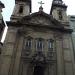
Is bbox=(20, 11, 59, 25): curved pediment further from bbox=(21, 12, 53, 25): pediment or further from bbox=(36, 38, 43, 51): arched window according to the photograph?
bbox=(36, 38, 43, 51): arched window

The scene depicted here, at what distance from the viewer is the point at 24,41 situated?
17688 millimetres

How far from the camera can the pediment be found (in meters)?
19.5

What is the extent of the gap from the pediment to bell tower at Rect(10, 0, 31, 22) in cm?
A: 125

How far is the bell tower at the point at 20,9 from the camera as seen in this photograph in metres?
20.3

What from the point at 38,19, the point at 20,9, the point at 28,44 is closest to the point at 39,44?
the point at 28,44

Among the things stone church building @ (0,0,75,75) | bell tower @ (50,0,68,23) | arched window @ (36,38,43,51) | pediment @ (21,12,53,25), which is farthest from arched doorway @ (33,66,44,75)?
bell tower @ (50,0,68,23)

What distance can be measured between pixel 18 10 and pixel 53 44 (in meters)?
7.38

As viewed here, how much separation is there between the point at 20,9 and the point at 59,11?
559 cm

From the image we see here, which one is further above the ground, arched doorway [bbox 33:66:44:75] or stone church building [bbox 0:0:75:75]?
stone church building [bbox 0:0:75:75]

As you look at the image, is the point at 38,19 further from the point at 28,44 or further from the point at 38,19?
the point at 28,44

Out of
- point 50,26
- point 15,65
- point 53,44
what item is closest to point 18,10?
point 50,26

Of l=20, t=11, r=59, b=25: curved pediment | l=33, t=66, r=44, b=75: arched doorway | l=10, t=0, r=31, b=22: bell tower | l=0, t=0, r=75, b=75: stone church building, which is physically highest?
l=10, t=0, r=31, b=22: bell tower

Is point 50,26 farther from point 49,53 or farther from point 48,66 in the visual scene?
point 48,66

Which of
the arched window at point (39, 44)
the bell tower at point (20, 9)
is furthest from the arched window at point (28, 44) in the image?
the bell tower at point (20, 9)
